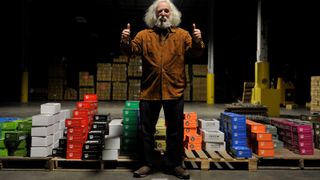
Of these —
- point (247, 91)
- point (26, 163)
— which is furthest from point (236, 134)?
point (247, 91)

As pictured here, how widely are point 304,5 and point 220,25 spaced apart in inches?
301

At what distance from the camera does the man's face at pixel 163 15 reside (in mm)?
4184

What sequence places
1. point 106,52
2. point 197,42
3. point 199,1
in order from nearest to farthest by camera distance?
point 197,42 → point 199,1 → point 106,52

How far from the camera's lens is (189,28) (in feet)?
81.0

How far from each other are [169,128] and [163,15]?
155cm

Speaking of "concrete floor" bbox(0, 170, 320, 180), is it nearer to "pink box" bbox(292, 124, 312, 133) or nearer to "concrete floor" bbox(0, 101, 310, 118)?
"pink box" bbox(292, 124, 312, 133)

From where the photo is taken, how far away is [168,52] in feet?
13.7

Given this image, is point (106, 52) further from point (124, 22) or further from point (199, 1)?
point (199, 1)

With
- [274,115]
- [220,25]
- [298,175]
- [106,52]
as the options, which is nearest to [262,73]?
[274,115]

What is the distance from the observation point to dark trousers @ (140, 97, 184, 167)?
424 centimetres

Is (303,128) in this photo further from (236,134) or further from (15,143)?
(15,143)

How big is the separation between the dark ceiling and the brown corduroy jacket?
1304cm

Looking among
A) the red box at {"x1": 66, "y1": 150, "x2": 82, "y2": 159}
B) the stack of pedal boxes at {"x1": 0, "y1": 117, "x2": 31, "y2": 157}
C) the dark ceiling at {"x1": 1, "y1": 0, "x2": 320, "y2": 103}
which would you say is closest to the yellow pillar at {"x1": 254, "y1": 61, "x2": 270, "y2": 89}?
the dark ceiling at {"x1": 1, "y1": 0, "x2": 320, "y2": 103}

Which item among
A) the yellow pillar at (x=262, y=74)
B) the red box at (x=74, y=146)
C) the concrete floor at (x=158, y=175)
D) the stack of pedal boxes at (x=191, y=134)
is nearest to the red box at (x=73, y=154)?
the red box at (x=74, y=146)
